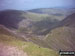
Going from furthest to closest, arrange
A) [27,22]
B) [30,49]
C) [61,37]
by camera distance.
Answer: [27,22] → [61,37] → [30,49]

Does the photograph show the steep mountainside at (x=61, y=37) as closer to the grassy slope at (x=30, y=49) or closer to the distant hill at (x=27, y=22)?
the distant hill at (x=27, y=22)

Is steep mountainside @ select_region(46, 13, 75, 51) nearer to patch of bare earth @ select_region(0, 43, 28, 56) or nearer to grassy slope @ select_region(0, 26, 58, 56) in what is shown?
grassy slope @ select_region(0, 26, 58, 56)

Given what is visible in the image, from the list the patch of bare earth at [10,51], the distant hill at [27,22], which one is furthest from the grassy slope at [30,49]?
the distant hill at [27,22]

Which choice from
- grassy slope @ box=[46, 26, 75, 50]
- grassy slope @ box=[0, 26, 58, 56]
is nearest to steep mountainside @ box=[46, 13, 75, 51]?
grassy slope @ box=[46, 26, 75, 50]

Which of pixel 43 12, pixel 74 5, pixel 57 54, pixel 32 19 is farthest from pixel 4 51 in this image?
pixel 43 12

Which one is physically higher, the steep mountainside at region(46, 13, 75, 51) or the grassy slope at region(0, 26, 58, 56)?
the grassy slope at region(0, 26, 58, 56)

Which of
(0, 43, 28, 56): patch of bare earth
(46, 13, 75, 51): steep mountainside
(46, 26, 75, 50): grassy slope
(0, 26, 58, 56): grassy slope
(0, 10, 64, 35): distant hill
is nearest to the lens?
(0, 43, 28, 56): patch of bare earth

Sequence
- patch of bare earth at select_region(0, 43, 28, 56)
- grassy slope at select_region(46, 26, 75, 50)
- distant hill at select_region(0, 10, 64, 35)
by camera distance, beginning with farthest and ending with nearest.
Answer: distant hill at select_region(0, 10, 64, 35) < grassy slope at select_region(46, 26, 75, 50) < patch of bare earth at select_region(0, 43, 28, 56)

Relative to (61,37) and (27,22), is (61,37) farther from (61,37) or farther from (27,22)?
(27,22)

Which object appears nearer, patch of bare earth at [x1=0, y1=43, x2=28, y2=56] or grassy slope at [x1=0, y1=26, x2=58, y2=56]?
patch of bare earth at [x1=0, y1=43, x2=28, y2=56]

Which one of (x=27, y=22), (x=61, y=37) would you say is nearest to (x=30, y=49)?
(x=61, y=37)
